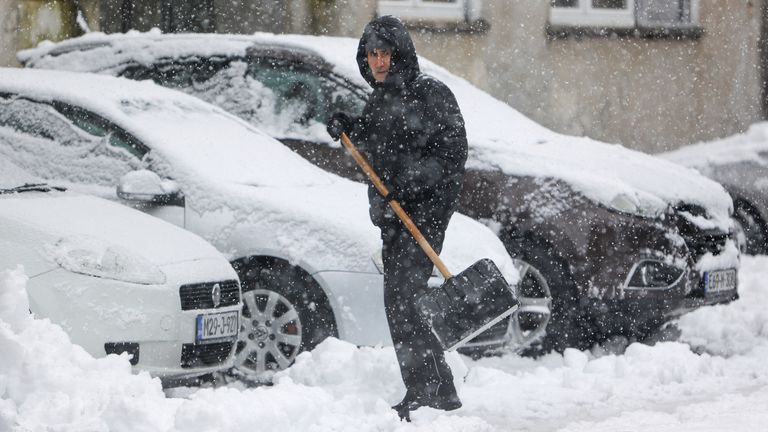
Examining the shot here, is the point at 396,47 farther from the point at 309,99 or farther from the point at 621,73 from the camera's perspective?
the point at 621,73

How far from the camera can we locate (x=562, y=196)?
8.68 meters

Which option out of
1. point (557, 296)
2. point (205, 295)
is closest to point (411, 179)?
point (205, 295)

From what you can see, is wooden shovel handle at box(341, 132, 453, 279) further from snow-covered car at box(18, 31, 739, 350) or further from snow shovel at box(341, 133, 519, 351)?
snow-covered car at box(18, 31, 739, 350)

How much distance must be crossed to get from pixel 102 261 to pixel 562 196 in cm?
331

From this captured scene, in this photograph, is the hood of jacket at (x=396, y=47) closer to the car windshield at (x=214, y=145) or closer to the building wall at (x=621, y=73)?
the car windshield at (x=214, y=145)

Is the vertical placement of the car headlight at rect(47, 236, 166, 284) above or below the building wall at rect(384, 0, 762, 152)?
above

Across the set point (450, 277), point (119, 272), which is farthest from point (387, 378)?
point (119, 272)

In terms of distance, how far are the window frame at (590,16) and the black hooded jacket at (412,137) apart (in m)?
11.3

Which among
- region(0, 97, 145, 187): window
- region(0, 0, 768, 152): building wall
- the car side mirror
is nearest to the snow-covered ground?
the car side mirror

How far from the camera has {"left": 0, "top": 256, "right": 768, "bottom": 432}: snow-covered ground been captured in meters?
5.10

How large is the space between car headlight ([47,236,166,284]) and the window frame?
11.7 meters

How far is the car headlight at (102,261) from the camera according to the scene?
623 cm

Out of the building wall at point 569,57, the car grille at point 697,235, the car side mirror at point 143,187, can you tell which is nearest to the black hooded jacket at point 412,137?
the car side mirror at point 143,187

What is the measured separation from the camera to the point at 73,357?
5426mm
